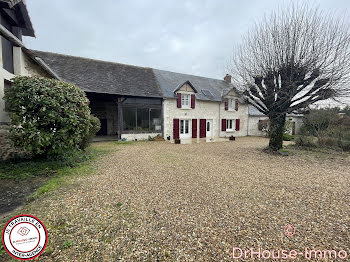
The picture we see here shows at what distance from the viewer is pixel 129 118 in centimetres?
1225

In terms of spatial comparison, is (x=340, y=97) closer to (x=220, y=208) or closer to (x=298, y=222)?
(x=298, y=222)

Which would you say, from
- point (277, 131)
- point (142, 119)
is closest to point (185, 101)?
point (142, 119)

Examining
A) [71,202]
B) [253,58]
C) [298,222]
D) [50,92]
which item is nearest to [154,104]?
[253,58]

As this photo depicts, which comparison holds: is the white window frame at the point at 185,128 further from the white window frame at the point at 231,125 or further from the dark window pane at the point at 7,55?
the dark window pane at the point at 7,55

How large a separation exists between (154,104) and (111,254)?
11.7m

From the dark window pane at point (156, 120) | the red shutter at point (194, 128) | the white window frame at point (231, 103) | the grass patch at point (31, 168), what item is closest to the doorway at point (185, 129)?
the red shutter at point (194, 128)

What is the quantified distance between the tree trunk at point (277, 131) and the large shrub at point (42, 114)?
928 centimetres

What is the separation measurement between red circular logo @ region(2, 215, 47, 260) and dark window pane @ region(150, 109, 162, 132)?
38.3ft

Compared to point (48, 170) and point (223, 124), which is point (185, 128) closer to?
point (223, 124)

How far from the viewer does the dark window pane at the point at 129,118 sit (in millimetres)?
12133

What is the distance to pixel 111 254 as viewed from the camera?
1.89 meters

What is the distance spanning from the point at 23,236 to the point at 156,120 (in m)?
11.9

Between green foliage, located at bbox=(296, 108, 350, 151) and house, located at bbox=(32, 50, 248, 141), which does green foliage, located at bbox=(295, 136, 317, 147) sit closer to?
green foliage, located at bbox=(296, 108, 350, 151)

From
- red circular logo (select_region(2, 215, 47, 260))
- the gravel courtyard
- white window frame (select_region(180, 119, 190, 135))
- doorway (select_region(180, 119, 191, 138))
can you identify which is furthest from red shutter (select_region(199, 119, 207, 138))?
red circular logo (select_region(2, 215, 47, 260))
